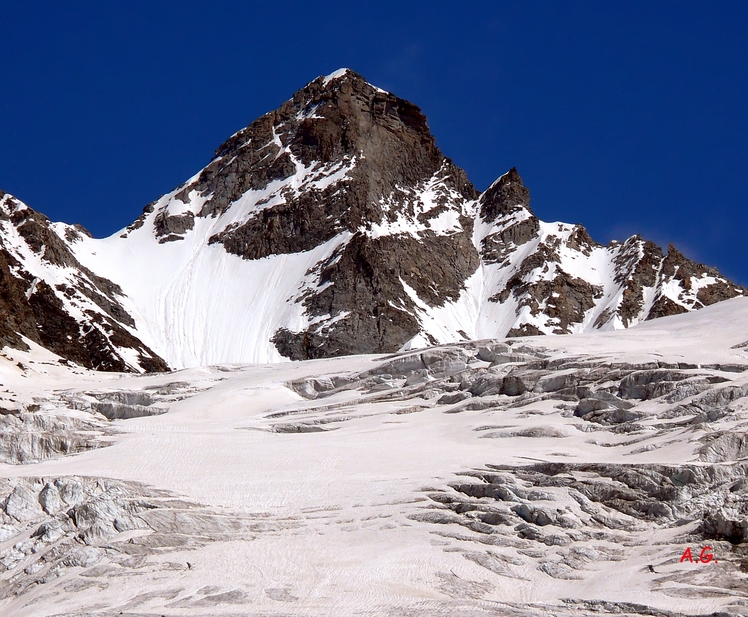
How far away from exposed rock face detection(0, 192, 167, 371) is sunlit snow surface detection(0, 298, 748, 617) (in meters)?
58.9

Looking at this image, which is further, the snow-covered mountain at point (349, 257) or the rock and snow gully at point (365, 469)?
the snow-covered mountain at point (349, 257)

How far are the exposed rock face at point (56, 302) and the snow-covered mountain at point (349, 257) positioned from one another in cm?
152

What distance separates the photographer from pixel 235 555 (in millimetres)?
33906

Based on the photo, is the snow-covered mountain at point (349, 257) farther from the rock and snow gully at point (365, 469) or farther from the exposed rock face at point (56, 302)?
the rock and snow gully at point (365, 469)

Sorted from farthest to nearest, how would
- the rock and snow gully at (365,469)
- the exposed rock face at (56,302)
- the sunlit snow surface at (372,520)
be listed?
the exposed rock face at (56,302)
the rock and snow gully at (365,469)
the sunlit snow surface at (372,520)

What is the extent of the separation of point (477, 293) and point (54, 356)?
245ft

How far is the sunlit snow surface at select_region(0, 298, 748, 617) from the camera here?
30.1 m

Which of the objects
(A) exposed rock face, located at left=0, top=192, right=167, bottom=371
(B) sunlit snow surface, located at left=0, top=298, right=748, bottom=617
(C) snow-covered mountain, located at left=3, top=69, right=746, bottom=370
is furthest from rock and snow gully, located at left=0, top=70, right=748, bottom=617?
(C) snow-covered mountain, located at left=3, top=69, right=746, bottom=370

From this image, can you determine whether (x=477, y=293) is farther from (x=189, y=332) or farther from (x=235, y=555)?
(x=235, y=555)

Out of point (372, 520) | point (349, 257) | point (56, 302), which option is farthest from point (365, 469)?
point (349, 257)

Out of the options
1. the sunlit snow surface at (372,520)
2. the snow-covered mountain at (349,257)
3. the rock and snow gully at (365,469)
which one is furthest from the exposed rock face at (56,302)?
the sunlit snow surface at (372,520)

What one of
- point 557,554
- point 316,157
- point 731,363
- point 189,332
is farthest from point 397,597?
point 316,157

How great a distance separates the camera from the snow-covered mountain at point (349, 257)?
144m

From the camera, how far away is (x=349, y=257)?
15262 cm
